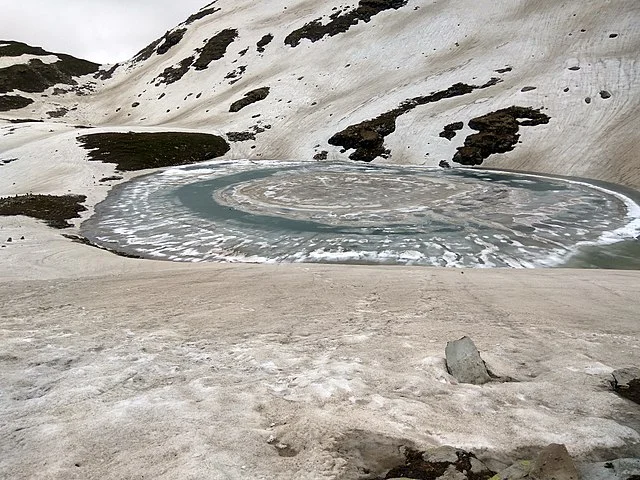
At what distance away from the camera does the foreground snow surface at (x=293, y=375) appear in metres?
5.39

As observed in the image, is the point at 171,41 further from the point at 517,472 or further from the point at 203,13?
the point at 517,472

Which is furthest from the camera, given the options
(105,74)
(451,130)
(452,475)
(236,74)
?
(105,74)

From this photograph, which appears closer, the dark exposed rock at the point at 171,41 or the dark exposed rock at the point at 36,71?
the dark exposed rock at the point at 36,71

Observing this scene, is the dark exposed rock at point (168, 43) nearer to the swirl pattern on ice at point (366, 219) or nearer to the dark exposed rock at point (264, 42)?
the dark exposed rock at point (264, 42)

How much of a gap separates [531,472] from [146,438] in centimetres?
417

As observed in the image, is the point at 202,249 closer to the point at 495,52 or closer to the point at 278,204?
the point at 278,204

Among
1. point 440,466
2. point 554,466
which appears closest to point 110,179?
point 440,466

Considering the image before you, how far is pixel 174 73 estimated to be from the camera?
83688 mm

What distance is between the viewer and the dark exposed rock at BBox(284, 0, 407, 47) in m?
74.6

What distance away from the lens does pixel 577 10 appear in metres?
57.2

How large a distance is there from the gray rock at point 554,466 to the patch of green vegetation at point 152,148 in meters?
39.7

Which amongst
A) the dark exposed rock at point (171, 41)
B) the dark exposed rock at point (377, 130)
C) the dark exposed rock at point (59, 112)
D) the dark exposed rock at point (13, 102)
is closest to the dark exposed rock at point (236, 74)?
the dark exposed rock at point (171, 41)

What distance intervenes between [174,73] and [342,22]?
101 feet

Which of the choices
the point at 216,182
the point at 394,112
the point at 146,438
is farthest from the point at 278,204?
the point at 394,112
